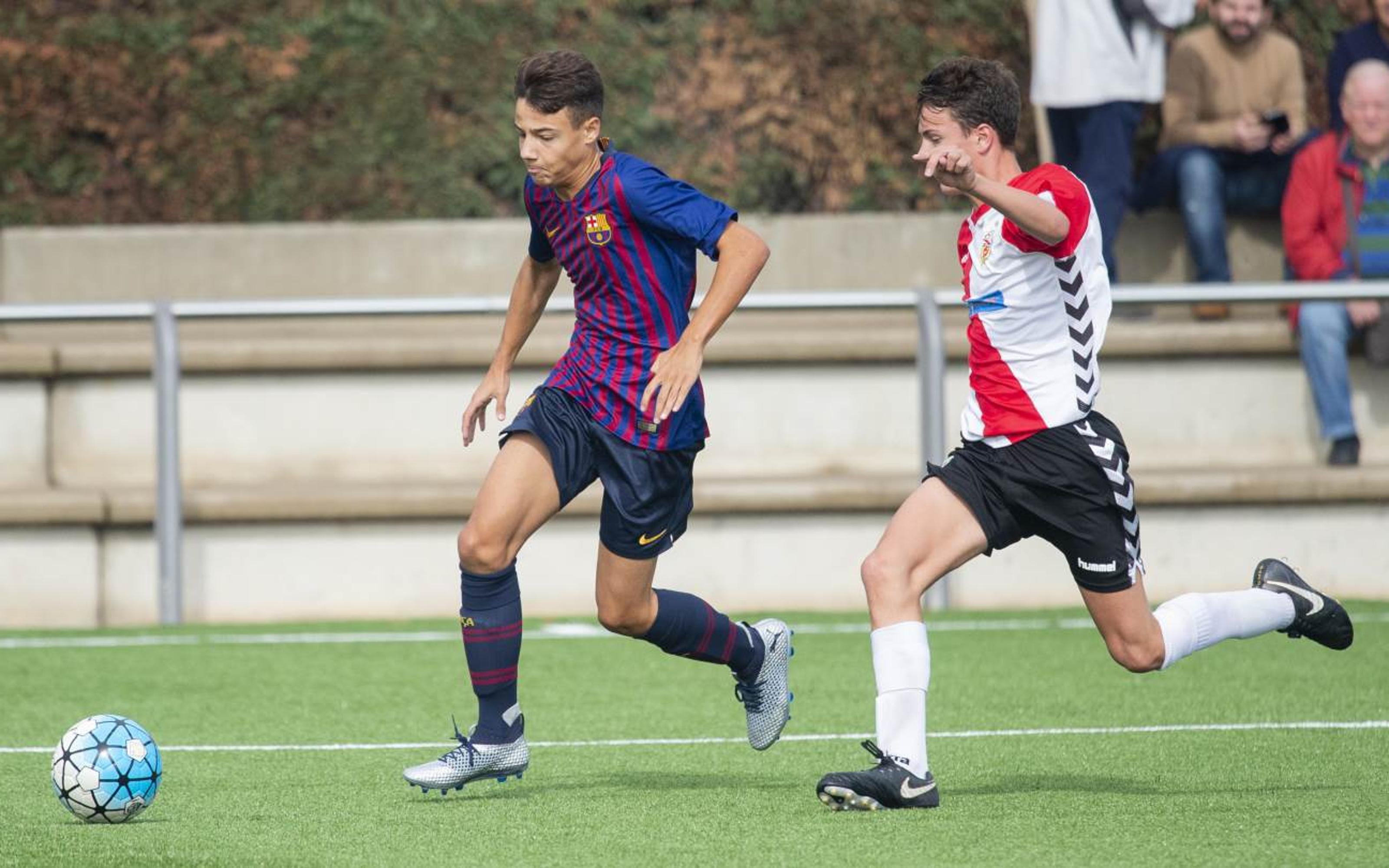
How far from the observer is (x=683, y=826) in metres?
5.11

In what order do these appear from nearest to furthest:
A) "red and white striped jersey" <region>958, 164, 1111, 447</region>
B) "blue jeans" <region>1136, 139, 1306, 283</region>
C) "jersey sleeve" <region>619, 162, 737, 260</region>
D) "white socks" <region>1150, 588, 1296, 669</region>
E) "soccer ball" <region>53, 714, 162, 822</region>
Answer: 1. "soccer ball" <region>53, 714, 162, 822</region>
2. "red and white striped jersey" <region>958, 164, 1111, 447</region>
3. "white socks" <region>1150, 588, 1296, 669</region>
4. "jersey sleeve" <region>619, 162, 737, 260</region>
5. "blue jeans" <region>1136, 139, 1306, 283</region>

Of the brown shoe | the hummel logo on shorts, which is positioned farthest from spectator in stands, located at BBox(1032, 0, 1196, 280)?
the hummel logo on shorts

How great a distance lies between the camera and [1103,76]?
34.4 ft

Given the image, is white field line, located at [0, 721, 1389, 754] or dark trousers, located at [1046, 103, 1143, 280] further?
dark trousers, located at [1046, 103, 1143, 280]

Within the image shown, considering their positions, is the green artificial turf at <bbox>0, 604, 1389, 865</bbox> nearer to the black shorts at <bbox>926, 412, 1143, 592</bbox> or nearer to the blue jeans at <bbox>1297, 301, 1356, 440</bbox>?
the black shorts at <bbox>926, 412, 1143, 592</bbox>

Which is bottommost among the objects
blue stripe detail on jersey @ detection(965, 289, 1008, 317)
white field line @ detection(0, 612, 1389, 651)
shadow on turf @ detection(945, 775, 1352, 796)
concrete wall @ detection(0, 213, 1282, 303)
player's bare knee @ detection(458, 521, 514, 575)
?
white field line @ detection(0, 612, 1389, 651)

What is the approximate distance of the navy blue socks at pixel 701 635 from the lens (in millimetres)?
6090

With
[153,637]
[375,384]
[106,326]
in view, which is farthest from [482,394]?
[106,326]

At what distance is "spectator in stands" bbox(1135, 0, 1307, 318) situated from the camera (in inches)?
425

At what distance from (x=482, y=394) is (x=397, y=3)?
6741 millimetres

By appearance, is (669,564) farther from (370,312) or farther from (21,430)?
(21,430)

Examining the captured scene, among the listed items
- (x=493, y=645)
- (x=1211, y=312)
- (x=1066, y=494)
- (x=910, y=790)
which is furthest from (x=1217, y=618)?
(x=1211, y=312)

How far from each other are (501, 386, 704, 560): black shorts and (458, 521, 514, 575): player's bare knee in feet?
0.73

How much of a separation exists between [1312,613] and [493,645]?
7.18ft
